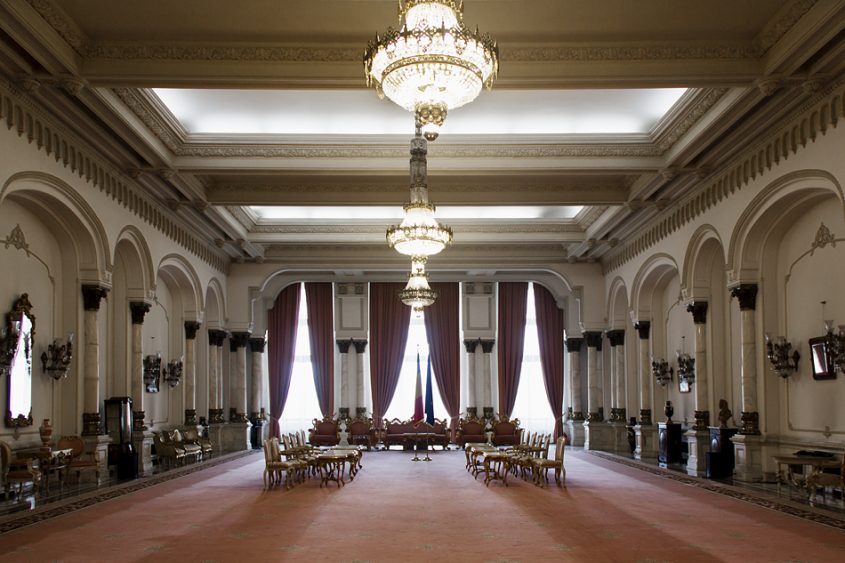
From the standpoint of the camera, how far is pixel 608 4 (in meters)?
8.75

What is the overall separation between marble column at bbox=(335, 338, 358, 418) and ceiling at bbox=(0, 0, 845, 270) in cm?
698

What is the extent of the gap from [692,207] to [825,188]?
441 cm

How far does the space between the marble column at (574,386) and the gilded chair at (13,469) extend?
15267mm

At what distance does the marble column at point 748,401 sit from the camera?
39.6ft

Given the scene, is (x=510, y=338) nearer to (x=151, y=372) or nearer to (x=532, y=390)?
(x=532, y=390)

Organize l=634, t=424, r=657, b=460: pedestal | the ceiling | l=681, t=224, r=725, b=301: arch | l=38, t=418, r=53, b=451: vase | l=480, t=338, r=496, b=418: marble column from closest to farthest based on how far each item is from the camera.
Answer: the ceiling, l=38, t=418, r=53, b=451: vase, l=681, t=224, r=725, b=301: arch, l=634, t=424, r=657, b=460: pedestal, l=480, t=338, r=496, b=418: marble column

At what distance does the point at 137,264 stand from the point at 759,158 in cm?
1003

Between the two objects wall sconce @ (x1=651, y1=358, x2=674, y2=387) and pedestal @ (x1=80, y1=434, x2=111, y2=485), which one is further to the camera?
wall sconce @ (x1=651, y1=358, x2=674, y2=387)

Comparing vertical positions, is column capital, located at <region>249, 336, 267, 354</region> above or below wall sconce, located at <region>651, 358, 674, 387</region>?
above

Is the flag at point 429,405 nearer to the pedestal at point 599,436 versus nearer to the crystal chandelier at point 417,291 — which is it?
the pedestal at point 599,436

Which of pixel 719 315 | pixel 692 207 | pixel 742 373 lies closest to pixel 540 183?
pixel 692 207

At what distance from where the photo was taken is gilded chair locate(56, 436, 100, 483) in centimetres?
1180

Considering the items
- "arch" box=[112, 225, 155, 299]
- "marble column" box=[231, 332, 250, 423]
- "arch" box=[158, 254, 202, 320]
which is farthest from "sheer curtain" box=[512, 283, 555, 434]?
"arch" box=[112, 225, 155, 299]

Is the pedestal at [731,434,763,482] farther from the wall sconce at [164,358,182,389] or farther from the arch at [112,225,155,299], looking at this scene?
the wall sconce at [164,358,182,389]
